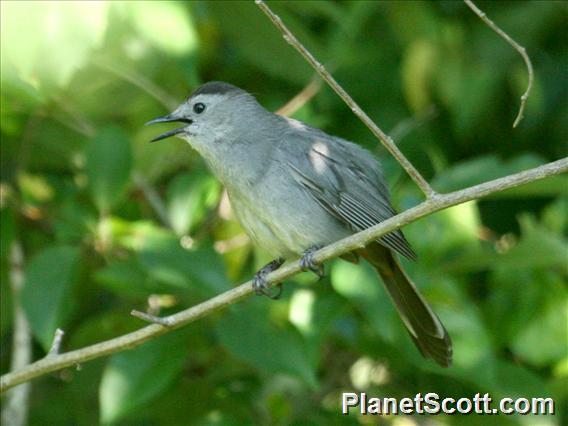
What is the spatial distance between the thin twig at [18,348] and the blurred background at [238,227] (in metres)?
0.02

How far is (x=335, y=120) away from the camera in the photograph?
5414 mm

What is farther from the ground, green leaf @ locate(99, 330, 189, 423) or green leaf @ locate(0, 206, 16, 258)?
green leaf @ locate(0, 206, 16, 258)

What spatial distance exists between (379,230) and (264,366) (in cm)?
99

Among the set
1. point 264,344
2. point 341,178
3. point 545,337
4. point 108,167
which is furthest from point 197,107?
point 545,337

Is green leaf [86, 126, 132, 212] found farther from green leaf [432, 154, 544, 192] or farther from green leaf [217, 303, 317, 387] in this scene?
green leaf [432, 154, 544, 192]

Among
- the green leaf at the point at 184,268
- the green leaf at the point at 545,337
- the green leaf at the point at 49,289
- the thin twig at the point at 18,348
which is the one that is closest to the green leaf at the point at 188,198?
the green leaf at the point at 184,268

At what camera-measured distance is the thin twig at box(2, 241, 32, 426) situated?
4310 mm

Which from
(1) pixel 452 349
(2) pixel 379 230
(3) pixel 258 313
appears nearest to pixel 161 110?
(3) pixel 258 313

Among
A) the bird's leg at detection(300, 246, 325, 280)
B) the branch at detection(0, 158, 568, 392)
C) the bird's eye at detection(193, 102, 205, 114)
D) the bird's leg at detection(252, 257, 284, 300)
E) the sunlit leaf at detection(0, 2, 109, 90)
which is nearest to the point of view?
the branch at detection(0, 158, 568, 392)

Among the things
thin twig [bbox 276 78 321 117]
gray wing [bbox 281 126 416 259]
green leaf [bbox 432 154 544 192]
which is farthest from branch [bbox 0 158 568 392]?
thin twig [bbox 276 78 321 117]

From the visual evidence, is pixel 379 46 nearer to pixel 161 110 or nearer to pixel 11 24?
pixel 161 110

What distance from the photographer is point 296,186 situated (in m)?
4.45

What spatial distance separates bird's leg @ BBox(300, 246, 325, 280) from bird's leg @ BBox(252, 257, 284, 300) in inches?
6.7

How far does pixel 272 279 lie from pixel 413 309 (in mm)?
927
